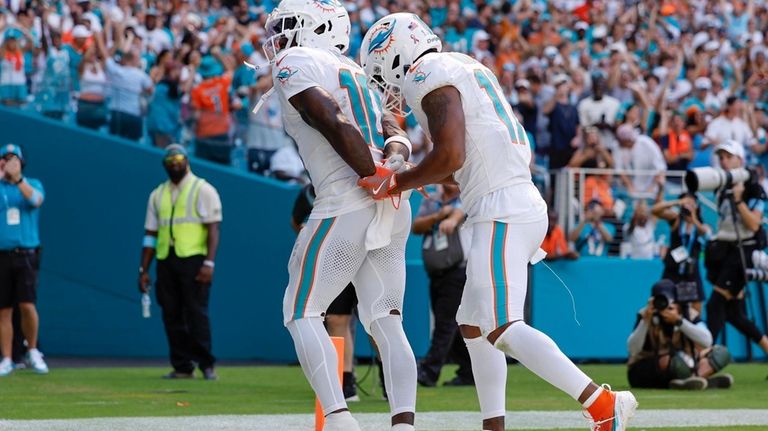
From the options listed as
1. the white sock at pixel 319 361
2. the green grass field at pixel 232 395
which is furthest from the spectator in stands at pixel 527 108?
the white sock at pixel 319 361

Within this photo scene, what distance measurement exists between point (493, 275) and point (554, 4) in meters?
18.8

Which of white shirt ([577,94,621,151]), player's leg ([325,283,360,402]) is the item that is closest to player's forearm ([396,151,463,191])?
player's leg ([325,283,360,402])

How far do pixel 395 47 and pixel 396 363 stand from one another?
60.6 inches

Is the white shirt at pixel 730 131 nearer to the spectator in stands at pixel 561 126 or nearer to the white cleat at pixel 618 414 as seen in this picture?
the spectator in stands at pixel 561 126

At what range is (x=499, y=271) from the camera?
6.43 m

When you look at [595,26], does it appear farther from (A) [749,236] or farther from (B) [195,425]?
(B) [195,425]

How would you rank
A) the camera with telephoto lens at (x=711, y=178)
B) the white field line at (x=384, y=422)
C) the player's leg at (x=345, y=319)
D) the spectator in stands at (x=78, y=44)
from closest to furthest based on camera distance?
the white field line at (x=384, y=422) → the player's leg at (x=345, y=319) → the camera with telephoto lens at (x=711, y=178) → the spectator in stands at (x=78, y=44)

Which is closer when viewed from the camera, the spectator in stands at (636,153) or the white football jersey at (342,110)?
the white football jersey at (342,110)

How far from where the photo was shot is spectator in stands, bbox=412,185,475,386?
37.8ft

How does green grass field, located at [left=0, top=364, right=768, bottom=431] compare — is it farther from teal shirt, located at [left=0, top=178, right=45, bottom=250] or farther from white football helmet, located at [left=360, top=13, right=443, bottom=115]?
white football helmet, located at [left=360, top=13, right=443, bottom=115]

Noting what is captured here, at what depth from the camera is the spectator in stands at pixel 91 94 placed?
15.9 meters

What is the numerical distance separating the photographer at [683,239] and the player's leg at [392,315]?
5960mm

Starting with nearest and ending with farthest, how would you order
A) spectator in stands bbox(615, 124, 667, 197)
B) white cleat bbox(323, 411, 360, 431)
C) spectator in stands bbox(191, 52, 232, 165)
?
white cleat bbox(323, 411, 360, 431), spectator in stands bbox(191, 52, 232, 165), spectator in stands bbox(615, 124, 667, 197)

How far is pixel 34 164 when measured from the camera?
16.6 m
